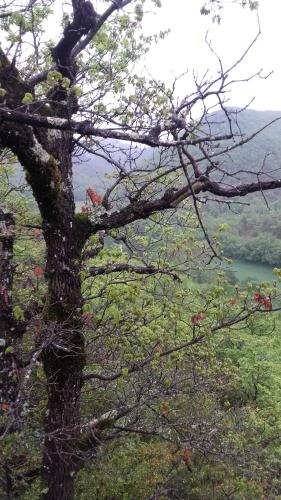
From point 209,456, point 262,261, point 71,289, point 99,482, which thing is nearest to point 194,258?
point 71,289

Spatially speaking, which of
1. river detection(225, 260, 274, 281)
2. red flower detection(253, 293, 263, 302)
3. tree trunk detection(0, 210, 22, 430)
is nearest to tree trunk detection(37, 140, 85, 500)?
tree trunk detection(0, 210, 22, 430)

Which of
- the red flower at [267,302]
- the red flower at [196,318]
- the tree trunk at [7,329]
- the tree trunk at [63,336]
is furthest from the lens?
the tree trunk at [7,329]

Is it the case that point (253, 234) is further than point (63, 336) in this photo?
Yes

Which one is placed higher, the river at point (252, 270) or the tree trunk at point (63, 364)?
the tree trunk at point (63, 364)

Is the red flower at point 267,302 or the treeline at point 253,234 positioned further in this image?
the treeline at point 253,234

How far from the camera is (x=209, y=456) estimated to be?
6176 mm

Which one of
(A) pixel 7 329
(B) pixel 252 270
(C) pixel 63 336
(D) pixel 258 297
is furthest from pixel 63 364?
(B) pixel 252 270

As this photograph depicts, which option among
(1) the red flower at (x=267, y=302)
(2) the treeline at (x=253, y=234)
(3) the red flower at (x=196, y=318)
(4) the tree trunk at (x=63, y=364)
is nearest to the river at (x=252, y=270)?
(2) the treeline at (x=253, y=234)

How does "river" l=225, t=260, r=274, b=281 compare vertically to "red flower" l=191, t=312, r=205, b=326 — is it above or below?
below

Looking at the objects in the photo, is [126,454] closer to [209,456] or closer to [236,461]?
[209,456]

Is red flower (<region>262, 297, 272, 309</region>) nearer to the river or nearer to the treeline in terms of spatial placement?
the treeline

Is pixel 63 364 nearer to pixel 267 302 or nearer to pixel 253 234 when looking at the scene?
pixel 267 302

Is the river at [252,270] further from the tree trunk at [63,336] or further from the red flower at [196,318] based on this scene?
the tree trunk at [63,336]

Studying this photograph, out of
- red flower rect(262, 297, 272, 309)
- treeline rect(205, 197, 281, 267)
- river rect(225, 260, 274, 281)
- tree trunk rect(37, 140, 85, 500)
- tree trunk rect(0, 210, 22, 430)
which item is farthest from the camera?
treeline rect(205, 197, 281, 267)
